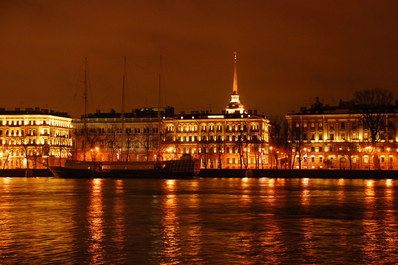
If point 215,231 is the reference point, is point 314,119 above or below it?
above

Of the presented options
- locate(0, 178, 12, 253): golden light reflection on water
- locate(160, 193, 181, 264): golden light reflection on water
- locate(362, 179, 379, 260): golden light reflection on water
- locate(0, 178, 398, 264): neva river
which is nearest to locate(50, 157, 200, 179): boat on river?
locate(0, 178, 12, 253): golden light reflection on water

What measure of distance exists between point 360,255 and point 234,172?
92.7 m

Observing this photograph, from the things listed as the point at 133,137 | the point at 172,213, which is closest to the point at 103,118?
the point at 133,137

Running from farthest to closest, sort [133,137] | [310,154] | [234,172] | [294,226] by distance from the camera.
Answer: [133,137], [310,154], [234,172], [294,226]

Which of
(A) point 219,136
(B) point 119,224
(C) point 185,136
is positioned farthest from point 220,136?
(B) point 119,224

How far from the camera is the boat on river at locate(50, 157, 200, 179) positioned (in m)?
110

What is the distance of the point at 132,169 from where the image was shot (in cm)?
11512

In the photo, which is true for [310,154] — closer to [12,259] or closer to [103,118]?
[103,118]

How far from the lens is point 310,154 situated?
154875mm

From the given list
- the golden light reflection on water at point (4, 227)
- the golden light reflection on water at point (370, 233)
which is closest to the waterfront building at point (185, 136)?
the golden light reflection on water at point (4, 227)

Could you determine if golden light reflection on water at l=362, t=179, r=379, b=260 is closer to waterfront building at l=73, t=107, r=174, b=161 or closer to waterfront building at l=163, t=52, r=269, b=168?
waterfront building at l=163, t=52, r=269, b=168

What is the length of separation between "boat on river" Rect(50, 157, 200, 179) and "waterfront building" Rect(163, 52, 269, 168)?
150ft

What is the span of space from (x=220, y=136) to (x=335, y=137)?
2869 cm

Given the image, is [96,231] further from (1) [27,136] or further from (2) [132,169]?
(1) [27,136]
